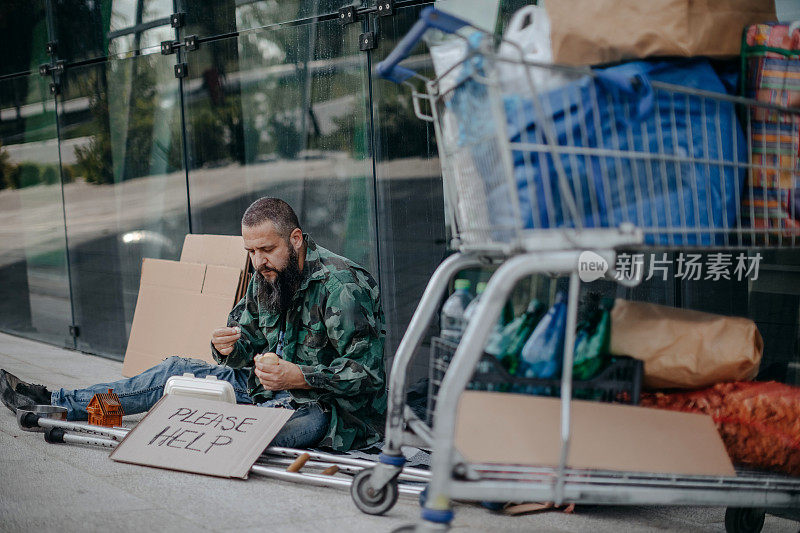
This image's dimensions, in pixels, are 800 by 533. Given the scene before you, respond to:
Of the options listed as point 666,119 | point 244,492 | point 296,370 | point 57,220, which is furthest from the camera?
point 57,220

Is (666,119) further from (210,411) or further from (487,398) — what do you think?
(210,411)

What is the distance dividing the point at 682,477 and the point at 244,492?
1.53 metres

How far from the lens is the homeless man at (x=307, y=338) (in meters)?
3.25

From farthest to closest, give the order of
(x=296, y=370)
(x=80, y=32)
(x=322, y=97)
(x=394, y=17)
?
(x=80, y=32)
(x=322, y=97)
(x=394, y=17)
(x=296, y=370)

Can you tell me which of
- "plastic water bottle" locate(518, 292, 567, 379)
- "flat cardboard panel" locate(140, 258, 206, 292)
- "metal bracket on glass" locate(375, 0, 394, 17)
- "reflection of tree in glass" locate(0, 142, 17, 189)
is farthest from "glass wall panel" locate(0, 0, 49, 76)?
"plastic water bottle" locate(518, 292, 567, 379)

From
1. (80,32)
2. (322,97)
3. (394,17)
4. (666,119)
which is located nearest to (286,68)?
(322,97)

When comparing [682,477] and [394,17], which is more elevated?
[394,17]

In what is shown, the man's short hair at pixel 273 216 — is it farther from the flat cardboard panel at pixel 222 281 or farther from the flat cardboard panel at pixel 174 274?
the flat cardboard panel at pixel 174 274

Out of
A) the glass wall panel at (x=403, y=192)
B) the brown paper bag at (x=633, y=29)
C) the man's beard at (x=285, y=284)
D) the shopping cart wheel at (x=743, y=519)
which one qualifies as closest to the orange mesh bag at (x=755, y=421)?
the shopping cart wheel at (x=743, y=519)

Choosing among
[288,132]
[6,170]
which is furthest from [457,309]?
[6,170]

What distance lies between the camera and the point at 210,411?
10.8 feet

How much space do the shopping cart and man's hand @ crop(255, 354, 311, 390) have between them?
0.90 meters

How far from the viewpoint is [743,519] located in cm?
268

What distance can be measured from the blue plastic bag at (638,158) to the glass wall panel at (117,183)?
400cm
